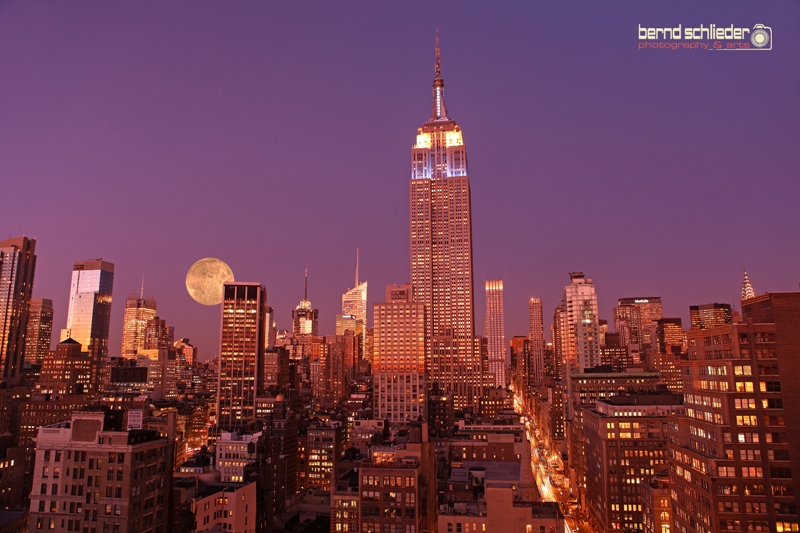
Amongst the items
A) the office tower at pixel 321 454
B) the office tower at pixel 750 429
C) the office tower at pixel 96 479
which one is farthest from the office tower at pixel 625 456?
the office tower at pixel 96 479

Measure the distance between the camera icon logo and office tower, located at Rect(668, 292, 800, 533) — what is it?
31735 mm

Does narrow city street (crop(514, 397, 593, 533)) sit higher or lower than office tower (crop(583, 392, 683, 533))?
lower

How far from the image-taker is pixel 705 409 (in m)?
67.8

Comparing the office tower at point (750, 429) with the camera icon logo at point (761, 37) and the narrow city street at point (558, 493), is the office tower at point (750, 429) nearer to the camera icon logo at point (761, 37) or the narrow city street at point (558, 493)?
the camera icon logo at point (761, 37)

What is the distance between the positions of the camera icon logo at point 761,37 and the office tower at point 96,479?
6804cm

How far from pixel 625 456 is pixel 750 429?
62.1 m

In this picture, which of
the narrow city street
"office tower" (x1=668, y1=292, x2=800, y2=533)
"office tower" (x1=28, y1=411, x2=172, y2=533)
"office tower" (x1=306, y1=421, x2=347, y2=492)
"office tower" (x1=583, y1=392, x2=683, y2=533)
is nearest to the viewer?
"office tower" (x1=28, y1=411, x2=172, y2=533)

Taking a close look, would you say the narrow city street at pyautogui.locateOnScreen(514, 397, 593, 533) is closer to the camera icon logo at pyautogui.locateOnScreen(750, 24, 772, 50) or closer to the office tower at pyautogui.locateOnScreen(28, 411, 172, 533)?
the office tower at pyautogui.locateOnScreen(28, 411, 172, 533)

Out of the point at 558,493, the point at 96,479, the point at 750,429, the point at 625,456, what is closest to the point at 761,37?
the point at 750,429

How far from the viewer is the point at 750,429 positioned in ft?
206

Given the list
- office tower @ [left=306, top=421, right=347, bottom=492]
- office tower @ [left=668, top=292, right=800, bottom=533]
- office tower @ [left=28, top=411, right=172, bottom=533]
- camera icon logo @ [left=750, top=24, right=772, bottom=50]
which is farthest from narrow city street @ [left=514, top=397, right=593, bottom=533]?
camera icon logo @ [left=750, top=24, right=772, bottom=50]

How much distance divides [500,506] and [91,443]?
50538mm

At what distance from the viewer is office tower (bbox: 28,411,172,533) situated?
60375mm

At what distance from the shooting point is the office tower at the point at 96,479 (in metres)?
60.4
